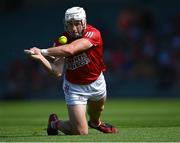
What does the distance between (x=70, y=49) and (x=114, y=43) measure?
18.0 metres

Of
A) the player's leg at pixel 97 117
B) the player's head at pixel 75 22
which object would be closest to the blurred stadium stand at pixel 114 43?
the player's leg at pixel 97 117

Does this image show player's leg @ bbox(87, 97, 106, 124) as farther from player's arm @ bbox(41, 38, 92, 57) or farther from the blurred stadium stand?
the blurred stadium stand

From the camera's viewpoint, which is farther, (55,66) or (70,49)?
(55,66)

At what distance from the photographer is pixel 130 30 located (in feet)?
95.8

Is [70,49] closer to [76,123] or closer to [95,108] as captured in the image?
[76,123]

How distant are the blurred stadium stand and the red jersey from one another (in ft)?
51.4

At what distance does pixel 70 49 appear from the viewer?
11703mm

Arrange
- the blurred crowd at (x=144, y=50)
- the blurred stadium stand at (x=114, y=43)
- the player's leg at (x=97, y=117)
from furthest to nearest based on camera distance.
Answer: the blurred stadium stand at (x=114, y=43)
the blurred crowd at (x=144, y=50)
the player's leg at (x=97, y=117)

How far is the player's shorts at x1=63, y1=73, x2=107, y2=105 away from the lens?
39.9ft

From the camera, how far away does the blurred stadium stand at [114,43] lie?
1115 inches

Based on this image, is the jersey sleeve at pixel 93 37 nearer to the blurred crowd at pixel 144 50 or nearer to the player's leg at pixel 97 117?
the player's leg at pixel 97 117

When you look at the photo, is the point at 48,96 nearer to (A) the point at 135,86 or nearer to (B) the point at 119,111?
(A) the point at 135,86

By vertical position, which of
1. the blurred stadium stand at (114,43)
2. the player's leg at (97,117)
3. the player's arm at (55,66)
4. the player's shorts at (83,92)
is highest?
the player's arm at (55,66)

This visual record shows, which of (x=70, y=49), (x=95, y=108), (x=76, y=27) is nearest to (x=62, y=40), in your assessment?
(x=76, y=27)
